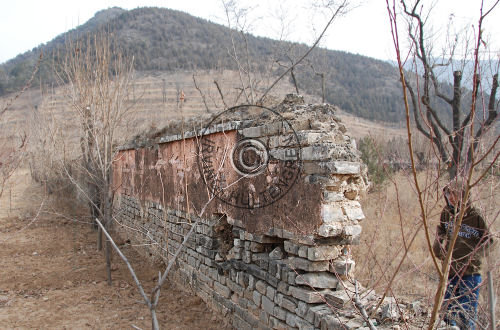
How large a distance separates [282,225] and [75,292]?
3742 mm

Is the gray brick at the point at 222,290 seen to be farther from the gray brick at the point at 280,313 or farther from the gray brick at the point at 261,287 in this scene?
the gray brick at the point at 280,313

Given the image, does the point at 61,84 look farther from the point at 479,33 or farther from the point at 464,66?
the point at 464,66

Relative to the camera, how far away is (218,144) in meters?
4.29

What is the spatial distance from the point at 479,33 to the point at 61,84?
753 centimetres

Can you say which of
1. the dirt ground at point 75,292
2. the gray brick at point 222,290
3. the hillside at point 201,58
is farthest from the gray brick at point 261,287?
the hillside at point 201,58

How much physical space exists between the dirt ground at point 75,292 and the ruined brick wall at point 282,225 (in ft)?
1.50

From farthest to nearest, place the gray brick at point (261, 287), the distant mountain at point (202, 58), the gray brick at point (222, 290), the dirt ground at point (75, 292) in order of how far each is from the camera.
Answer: the distant mountain at point (202, 58) → the dirt ground at point (75, 292) → the gray brick at point (222, 290) → the gray brick at point (261, 287)

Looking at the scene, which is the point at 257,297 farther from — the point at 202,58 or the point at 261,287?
the point at 202,58

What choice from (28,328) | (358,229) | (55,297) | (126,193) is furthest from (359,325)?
(126,193)

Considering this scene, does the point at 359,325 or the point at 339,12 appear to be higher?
the point at 339,12

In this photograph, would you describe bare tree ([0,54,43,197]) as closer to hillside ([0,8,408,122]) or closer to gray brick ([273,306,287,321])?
gray brick ([273,306,287,321])

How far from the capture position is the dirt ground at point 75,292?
4355 millimetres

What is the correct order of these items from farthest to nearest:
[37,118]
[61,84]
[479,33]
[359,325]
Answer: [37,118] < [61,84] < [359,325] < [479,33]

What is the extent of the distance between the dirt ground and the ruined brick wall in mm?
458
